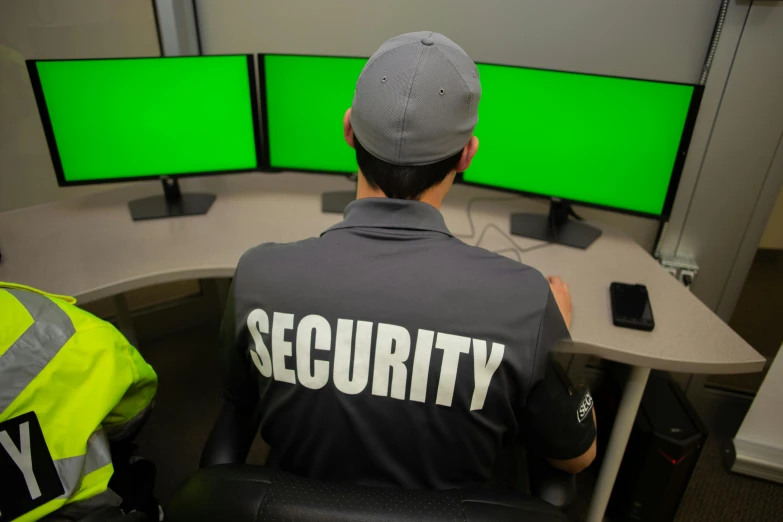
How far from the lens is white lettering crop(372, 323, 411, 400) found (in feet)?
2.45

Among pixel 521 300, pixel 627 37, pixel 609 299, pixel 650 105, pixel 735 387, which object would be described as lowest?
pixel 735 387

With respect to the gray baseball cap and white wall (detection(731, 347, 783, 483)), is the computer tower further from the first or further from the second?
the gray baseball cap

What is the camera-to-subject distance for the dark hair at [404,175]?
0.88 metres

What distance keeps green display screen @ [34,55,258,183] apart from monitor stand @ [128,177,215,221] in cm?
A: 11

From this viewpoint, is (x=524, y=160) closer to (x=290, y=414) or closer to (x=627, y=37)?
(x=627, y=37)

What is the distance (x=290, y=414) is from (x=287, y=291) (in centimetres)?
19

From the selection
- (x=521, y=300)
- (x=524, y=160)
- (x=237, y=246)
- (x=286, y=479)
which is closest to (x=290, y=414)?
(x=286, y=479)

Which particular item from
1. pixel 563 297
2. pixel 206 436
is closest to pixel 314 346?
pixel 563 297

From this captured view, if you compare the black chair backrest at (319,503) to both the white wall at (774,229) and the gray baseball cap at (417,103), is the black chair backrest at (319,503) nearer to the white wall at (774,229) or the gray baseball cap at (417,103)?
the gray baseball cap at (417,103)

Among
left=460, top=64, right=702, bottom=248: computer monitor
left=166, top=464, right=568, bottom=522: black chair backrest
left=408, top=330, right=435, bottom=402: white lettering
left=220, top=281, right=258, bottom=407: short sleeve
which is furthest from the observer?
left=460, top=64, right=702, bottom=248: computer monitor

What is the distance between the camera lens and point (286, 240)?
1.51 meters

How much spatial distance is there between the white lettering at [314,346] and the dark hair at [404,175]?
251 millimetres

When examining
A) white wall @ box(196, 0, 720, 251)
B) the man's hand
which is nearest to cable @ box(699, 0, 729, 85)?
white wall @ box(196, 0, 720, 251)

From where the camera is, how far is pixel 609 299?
1.33 m
